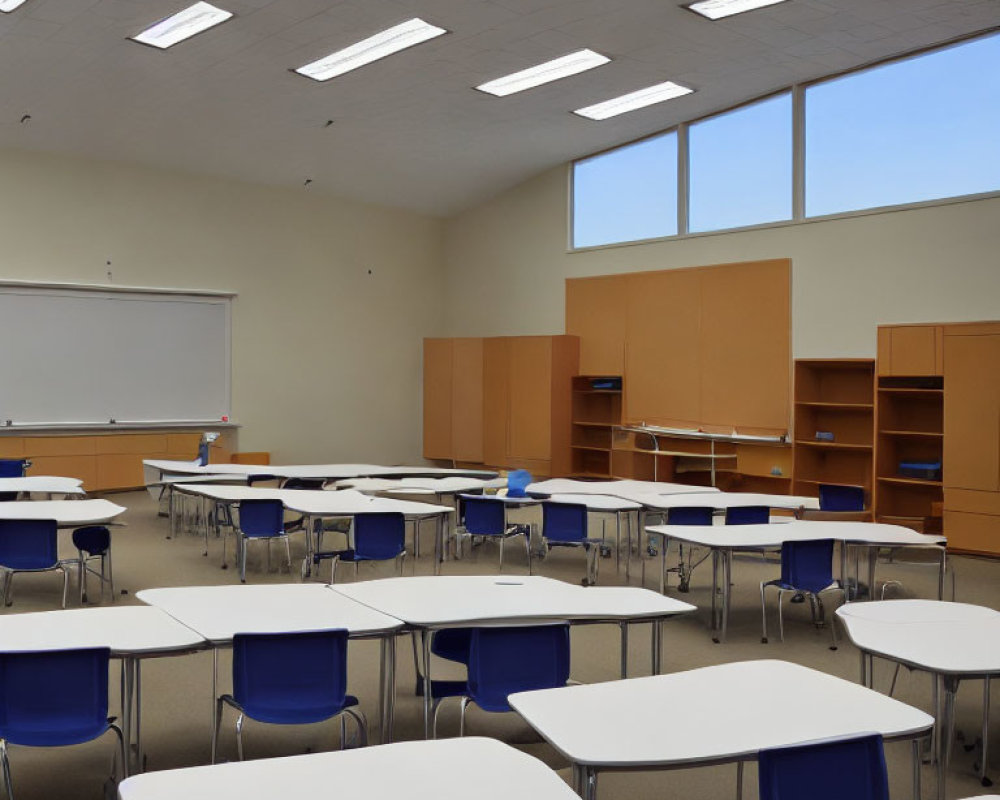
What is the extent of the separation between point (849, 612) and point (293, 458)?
11793 mm

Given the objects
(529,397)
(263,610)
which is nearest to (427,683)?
(263,610)

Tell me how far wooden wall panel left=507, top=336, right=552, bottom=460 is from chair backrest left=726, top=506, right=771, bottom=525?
6.80m

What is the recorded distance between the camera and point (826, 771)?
2590 millimetres

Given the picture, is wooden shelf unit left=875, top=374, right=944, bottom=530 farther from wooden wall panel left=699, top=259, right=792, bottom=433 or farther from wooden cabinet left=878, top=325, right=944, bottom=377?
wooden wall panel left=699, top=259, right=792, bottom=433

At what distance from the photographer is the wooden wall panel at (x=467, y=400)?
1579 centimetres

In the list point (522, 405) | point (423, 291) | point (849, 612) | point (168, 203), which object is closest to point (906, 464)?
point (522, 405)

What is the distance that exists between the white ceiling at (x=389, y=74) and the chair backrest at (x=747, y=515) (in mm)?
4976

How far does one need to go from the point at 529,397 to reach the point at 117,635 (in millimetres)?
11394

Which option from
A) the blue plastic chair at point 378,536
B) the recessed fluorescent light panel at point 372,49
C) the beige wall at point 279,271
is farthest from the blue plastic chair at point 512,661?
the beige wall at point 279,271

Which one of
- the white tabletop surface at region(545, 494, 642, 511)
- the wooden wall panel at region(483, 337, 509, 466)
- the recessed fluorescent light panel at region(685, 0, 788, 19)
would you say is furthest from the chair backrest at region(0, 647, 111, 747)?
the wooden wall panel at region(483, 337, 509, 466)

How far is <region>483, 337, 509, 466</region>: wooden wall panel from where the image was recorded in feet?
50.3

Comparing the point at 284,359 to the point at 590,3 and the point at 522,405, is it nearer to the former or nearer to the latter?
the point at 522,405

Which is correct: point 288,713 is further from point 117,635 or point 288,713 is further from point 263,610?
point 117,635

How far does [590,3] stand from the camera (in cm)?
943
